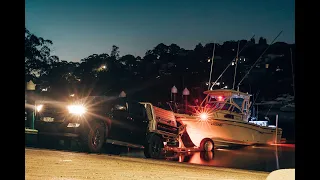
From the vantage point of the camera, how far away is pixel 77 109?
1260 centimetres

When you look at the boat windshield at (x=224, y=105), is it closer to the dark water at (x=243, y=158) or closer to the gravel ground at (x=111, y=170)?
the dark water at (x=243, y=158)

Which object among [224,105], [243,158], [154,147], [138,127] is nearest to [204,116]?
[224,105]

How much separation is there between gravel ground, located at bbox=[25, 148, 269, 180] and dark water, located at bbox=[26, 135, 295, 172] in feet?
8.02

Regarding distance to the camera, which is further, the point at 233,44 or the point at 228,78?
the point at 233,44

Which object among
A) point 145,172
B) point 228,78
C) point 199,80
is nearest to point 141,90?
point 199,80

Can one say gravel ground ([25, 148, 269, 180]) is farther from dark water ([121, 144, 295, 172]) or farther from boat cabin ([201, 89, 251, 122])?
boat cabin ([201, 89, 251, 122])

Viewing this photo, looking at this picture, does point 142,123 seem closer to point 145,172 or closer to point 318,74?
point 145,172

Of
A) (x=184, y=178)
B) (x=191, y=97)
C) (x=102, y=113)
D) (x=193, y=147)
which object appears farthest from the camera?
(x=191, y=97)

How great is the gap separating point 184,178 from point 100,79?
39.3 m

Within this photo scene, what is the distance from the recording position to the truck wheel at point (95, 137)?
12.4 metres

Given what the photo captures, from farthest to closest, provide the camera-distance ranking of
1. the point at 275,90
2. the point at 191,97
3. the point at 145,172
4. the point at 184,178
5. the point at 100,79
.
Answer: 1. the point at 275,90
2. the point at 100,79
3. the point at 191,97
4. the point at 145,172
5. the point at 184,178

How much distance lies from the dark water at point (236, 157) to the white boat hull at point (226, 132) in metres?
0.45

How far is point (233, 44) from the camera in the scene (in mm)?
66375

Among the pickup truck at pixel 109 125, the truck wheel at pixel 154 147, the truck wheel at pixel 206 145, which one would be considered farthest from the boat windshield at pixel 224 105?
the truck wheel at pixel 154 147
